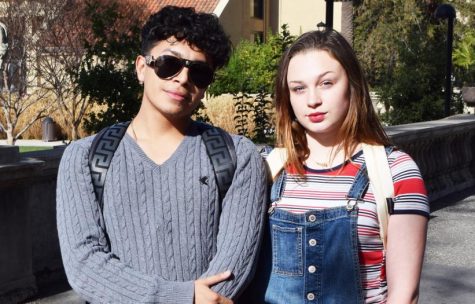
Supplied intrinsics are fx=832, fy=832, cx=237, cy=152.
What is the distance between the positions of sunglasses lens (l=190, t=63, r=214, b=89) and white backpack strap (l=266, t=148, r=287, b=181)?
33cm

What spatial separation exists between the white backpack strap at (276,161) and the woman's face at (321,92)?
0.43 ft

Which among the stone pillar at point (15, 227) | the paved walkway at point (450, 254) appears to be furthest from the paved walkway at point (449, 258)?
the stone pillar at point (15, 227)

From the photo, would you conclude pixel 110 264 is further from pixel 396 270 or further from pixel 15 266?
pixel 15 266

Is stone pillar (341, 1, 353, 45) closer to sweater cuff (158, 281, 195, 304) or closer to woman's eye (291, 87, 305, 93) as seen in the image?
woman's eye (291, 87, 305, 93)

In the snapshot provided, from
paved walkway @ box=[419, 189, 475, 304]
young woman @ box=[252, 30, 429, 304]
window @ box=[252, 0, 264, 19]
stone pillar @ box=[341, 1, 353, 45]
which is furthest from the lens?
window @ box=[252, 0, 264, 19]

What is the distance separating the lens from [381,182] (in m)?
2.43

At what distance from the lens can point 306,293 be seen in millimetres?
2496

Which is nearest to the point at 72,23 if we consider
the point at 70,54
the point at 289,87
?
the point at 70,54

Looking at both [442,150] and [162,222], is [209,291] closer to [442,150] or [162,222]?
[162,222]

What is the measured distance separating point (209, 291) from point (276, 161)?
1.71 ft

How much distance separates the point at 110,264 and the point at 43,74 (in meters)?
20.3

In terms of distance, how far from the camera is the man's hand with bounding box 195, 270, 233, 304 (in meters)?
2.32

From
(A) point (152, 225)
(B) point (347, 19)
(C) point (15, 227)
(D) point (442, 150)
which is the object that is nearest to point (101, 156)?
(A) point (152, 225)

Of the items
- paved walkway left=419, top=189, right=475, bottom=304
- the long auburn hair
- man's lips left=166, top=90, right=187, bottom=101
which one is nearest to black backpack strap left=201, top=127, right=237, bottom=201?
man's lips left=166, top=90, right=187, bottom=101
